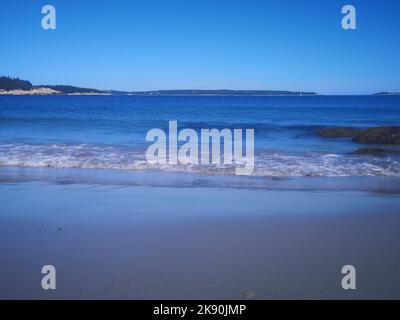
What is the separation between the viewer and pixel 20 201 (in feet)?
25.6

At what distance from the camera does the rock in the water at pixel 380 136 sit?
64.2ft

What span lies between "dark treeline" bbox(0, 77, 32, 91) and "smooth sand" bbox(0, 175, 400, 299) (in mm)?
137969

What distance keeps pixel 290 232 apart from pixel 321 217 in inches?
40.7

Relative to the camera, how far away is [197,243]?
Result: 564 centimetres

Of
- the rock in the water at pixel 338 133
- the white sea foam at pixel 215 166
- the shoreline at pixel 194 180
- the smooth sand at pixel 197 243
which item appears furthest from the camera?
the rock in the water at pixel 338 133

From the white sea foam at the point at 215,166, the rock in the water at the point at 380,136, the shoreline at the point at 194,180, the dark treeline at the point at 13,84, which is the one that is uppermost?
the dark treeline at the point at 13,84

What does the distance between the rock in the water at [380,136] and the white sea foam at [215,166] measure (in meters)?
5.88

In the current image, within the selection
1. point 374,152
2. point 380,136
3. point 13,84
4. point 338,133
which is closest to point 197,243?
point 374,152

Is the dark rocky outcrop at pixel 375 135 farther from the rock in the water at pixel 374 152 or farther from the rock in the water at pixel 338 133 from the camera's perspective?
the rock in the water at pixel 374 152

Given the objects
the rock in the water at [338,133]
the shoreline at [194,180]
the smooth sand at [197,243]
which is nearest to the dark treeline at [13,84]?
the rock in the water at [338,133]

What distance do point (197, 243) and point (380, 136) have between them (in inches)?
683

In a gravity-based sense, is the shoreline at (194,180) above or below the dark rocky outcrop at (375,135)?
below

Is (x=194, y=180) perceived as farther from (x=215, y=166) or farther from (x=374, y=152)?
(x=374, y=152)
